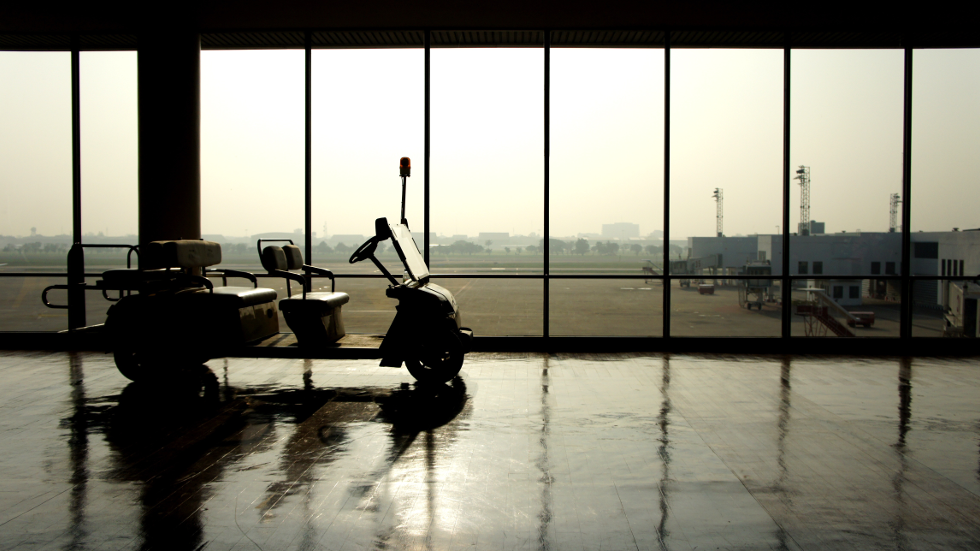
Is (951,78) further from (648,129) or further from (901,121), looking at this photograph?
(648,129)

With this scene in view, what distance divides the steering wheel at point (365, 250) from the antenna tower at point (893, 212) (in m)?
6.73

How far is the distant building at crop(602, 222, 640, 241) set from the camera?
8.94m

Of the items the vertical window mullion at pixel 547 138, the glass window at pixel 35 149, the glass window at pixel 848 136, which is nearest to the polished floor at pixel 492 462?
the vertical window mullion at pixel 547 138

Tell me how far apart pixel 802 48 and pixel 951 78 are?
202 centimetres

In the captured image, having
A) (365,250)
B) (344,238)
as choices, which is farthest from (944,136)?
(344,238)

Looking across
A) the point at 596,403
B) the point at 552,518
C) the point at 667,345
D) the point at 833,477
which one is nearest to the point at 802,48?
the point at 667,345

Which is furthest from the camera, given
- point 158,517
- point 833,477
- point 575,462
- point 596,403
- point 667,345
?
point 667,345

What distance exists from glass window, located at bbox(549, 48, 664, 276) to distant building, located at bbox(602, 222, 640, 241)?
40mm

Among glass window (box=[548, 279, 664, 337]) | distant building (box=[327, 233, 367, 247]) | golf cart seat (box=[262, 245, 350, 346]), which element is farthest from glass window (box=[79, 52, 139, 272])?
glass window (box=[548, 279, 664, 337])

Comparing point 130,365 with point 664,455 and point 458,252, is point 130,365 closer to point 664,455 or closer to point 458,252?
point 458,252

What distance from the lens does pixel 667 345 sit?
7.26 meters

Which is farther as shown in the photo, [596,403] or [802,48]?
[802,48]

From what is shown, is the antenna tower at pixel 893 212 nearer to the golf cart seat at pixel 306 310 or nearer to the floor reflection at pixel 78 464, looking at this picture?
the golf cart seat at pixel 306 310

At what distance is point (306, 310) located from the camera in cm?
496
